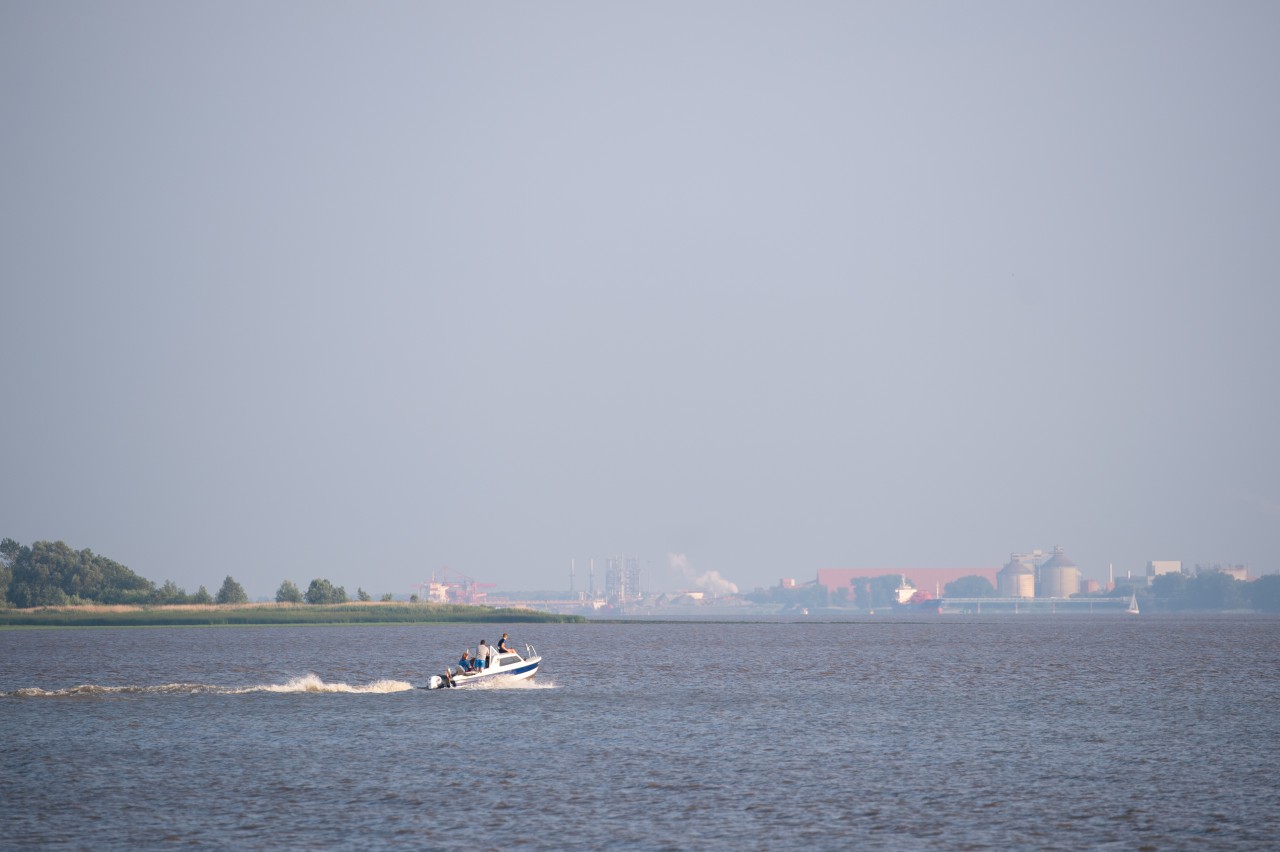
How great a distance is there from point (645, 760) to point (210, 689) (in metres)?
38.2

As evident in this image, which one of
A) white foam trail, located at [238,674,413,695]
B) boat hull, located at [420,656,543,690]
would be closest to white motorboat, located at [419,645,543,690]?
boat hull, located at [420,656,543,690]

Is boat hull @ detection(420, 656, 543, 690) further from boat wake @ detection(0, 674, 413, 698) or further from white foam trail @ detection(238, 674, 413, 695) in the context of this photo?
boat wake @ detection(0, 674, 413, 698)

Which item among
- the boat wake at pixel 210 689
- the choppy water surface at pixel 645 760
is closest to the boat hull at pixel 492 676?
the choppy water surface at pixel 645 760

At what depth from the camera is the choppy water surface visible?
37.5m

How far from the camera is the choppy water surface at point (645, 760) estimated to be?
123 ft

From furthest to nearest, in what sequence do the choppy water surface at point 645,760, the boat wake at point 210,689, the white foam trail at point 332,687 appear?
the white foam trail at point 332,687 → the boat wake at point 210,689 → the choppy water surface at point 645,760

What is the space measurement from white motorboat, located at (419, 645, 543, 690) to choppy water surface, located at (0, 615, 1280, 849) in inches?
40.5

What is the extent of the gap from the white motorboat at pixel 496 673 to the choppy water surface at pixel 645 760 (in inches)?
40.5

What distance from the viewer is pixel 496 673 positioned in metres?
82.0

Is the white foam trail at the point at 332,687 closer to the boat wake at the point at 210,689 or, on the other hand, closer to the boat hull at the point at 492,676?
the boat wake at the point at 210,689

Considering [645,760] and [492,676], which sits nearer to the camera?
[645,760]

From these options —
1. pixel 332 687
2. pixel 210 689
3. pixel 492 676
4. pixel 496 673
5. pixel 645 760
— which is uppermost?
pixel 496 673

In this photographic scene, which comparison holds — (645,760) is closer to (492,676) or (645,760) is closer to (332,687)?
(492,676)

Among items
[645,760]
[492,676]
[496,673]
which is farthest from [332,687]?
[645,760]
